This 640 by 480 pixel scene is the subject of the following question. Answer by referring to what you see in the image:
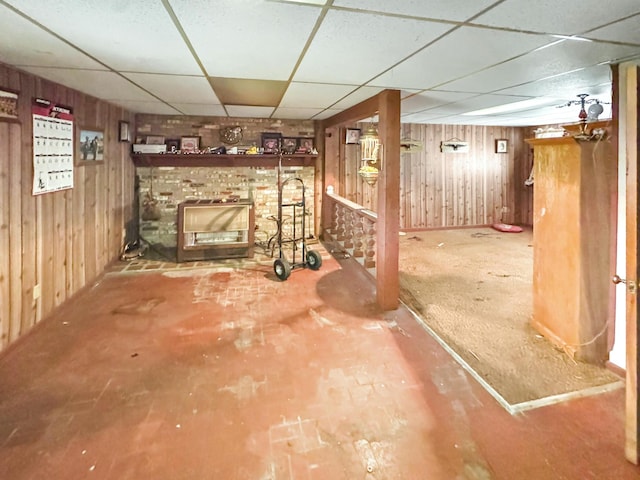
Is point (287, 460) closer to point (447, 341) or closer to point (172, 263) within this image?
point (447, 341)

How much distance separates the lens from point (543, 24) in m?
1.86

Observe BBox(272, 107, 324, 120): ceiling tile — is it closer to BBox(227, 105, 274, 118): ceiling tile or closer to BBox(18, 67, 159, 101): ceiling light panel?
BBox(227, 105, 274, 118): ceiling tile

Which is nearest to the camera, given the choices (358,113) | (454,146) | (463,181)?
(358,113)

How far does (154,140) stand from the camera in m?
5.53

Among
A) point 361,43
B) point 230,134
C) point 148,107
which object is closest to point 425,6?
point 361,43

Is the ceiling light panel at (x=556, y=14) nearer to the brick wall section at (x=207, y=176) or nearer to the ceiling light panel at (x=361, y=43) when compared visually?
the ceiling light panel at (x=361, y=43)

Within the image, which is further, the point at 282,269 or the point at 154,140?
the point at 154,140

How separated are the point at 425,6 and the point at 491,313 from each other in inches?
109

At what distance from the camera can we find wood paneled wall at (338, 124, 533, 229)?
7172mm

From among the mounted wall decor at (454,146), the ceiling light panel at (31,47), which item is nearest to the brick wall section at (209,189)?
the mounted wall decor at (454,146)

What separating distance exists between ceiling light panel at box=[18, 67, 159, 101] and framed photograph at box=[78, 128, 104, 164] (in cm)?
41

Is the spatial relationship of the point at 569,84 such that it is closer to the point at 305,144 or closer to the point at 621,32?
the point at 621,32

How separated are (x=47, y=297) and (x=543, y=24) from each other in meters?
4.21

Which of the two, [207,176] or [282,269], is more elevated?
[207,176]
